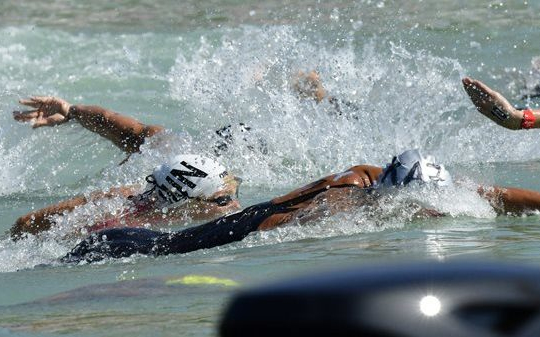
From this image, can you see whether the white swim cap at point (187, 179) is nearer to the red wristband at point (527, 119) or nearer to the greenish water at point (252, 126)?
the greenish water at point (252, 126)

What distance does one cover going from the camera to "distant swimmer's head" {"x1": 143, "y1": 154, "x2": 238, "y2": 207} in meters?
7.23

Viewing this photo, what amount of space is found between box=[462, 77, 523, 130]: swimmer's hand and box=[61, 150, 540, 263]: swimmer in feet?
2.27

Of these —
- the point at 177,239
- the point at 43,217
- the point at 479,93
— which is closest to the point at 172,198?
the point at 43,217

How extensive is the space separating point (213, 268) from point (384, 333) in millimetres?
4399

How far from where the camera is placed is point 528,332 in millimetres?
899

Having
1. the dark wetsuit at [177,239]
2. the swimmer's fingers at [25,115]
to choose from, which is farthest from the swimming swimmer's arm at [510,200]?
the swimmer's fingers at [25,115]

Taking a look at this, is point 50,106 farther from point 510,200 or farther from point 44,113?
point 510,200

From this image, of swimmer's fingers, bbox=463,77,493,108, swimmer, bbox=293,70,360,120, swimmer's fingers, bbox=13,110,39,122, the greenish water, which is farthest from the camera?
swimmer, bbox=293,70,360,120

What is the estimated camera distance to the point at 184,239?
6102 mm

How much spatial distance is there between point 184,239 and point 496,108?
6.38 feet

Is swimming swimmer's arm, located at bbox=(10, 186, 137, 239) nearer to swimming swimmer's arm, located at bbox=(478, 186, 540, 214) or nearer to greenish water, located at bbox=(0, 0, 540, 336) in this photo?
greenish water, located at bbox=(0, 0, 540, 336)

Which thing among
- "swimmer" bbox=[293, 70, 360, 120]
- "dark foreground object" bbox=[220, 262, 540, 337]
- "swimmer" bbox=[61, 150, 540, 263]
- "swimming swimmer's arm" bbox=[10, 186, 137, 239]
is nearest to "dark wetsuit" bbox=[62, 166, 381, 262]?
"swimmer" bbox=[61, 150, 540, 263]

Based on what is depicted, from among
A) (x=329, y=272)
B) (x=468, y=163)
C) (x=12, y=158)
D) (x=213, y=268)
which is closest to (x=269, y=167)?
(x=468, y=163)

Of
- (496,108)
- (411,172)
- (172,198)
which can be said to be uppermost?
(496,108)
